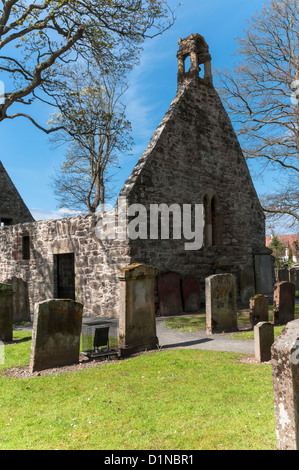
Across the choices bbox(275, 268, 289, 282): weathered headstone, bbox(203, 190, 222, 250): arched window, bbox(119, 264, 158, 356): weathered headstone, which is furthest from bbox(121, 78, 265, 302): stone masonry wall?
bbox(119, 264, 158, 356): weathered headstone

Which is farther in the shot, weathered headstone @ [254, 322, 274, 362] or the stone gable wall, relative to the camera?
the stone gable wall

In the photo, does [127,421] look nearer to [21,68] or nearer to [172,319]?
[172,319]

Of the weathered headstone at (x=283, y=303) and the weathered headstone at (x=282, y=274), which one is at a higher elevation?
the weathered headstone at (x=282, y=274)

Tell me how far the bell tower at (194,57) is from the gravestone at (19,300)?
9971 mm

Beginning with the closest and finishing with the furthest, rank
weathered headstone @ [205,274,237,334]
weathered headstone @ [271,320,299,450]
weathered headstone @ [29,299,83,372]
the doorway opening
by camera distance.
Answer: weathered headstone @ [271,320,299,450] < weathered headstone @ [29,299,83,372] < weathered headstone @ [205,274,237,334] < the doorway opening

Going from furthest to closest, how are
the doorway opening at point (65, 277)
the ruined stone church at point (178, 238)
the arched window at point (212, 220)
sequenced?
the arched window at point (212, 220)
the doorway opening at point (65, 277)
the ruined stone church at point (178, 238)

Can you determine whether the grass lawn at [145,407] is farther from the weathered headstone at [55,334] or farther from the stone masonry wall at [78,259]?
the stone masonry wall at [78,259]

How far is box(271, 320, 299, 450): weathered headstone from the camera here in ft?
9.36

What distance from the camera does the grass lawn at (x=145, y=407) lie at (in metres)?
3.66

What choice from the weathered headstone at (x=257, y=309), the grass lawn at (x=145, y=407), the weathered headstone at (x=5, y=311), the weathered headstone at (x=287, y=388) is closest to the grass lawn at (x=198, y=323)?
the weathered headstone at (x=257, y=309)

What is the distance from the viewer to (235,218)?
1614 cm

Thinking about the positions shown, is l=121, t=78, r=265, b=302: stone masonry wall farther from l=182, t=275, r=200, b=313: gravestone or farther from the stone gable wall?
the stone gable wall

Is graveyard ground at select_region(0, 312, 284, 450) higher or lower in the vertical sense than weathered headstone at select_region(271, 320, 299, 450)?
lower

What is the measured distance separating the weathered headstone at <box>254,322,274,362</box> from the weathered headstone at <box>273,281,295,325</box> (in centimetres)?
364
